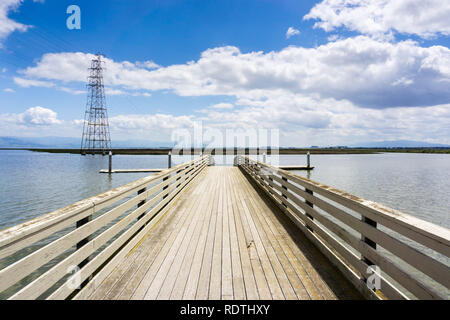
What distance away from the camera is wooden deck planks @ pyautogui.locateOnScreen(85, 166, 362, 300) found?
2.74 meters

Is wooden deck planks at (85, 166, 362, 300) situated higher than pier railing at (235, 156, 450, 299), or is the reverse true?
pier railing at (235, 156, 450, 299)

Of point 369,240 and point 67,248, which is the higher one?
point 67,248

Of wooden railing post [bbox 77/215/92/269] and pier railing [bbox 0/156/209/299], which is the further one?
wooden railing post [bbox 77/215/92/269]

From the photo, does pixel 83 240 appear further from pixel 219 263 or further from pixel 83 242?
pixel 219 263

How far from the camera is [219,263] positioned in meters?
3.44

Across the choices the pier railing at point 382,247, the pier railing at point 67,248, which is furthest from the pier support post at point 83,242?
the pier railing at point 382,247

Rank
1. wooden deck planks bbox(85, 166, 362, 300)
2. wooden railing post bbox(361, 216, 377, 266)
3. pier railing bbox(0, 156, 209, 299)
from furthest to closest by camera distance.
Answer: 1. wooden deck planks bbox(85, 166, 362, 300)
2. wooden railing post bbox(361, 216, 377, 266)
3. pier railing bbox(0, 156, 209, 299)

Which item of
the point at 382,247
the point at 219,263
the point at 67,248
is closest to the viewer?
the point at 67,248

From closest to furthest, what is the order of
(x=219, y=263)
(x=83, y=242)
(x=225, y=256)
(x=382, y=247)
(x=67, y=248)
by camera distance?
(x=67, y=248) → (x=83, y=242) → (x=382, y=247) → (x=219, y=263) → (x=225, y=256)

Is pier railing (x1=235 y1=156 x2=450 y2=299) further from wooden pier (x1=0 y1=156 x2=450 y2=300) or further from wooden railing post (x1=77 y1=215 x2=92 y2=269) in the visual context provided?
wooden railing post (x1=77 y1=215 x2=92 y2=269)

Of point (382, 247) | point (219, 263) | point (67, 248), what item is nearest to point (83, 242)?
point (67, 248)

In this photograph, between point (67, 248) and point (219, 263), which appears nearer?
point (67, 248)

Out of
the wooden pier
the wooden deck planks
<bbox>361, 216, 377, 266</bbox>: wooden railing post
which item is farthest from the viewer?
the wooden deck planks

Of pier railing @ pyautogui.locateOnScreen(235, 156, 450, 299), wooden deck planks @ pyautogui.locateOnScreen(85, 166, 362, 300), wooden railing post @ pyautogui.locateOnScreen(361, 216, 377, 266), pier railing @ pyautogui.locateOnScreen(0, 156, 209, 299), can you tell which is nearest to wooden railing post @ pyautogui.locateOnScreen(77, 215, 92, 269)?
pier railing @ pyautogui.locateOnScreen(0, 156, 209, 299)
